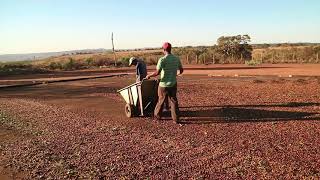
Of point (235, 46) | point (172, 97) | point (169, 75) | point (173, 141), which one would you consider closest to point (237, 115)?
point (172, 97)

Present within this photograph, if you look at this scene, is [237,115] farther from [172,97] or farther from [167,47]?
[167,47]

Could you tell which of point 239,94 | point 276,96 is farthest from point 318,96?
point 239,94

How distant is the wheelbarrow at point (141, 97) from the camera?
1161 centimetres

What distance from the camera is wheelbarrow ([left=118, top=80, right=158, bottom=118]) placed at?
38.1 ft

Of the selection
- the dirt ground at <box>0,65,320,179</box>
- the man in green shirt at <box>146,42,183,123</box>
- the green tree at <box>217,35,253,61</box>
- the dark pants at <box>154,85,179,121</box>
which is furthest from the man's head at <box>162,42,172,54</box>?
the green tree at <box>217,35,253,61</box>

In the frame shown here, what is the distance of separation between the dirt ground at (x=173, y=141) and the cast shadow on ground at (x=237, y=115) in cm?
2

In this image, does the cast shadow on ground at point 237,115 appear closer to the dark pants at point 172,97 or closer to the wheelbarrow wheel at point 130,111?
the dark pants at point 172,97

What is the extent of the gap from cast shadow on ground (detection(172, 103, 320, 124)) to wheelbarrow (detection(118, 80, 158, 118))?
3.21ft

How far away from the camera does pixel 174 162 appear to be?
7.41 m

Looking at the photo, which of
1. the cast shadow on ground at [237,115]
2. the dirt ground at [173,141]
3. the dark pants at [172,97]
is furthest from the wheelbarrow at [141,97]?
the cast shadow on ground at [237,115]

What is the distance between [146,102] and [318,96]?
6510 mm

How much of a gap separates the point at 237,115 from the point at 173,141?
3271mm

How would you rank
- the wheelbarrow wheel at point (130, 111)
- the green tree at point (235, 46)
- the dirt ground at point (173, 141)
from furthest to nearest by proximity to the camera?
1. the green tree at point (235, 46)
2. the wheelbarrow wheel at point (130, 111)
3. the dirt ground at point (173, 141)

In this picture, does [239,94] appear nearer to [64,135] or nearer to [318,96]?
[318,96]
